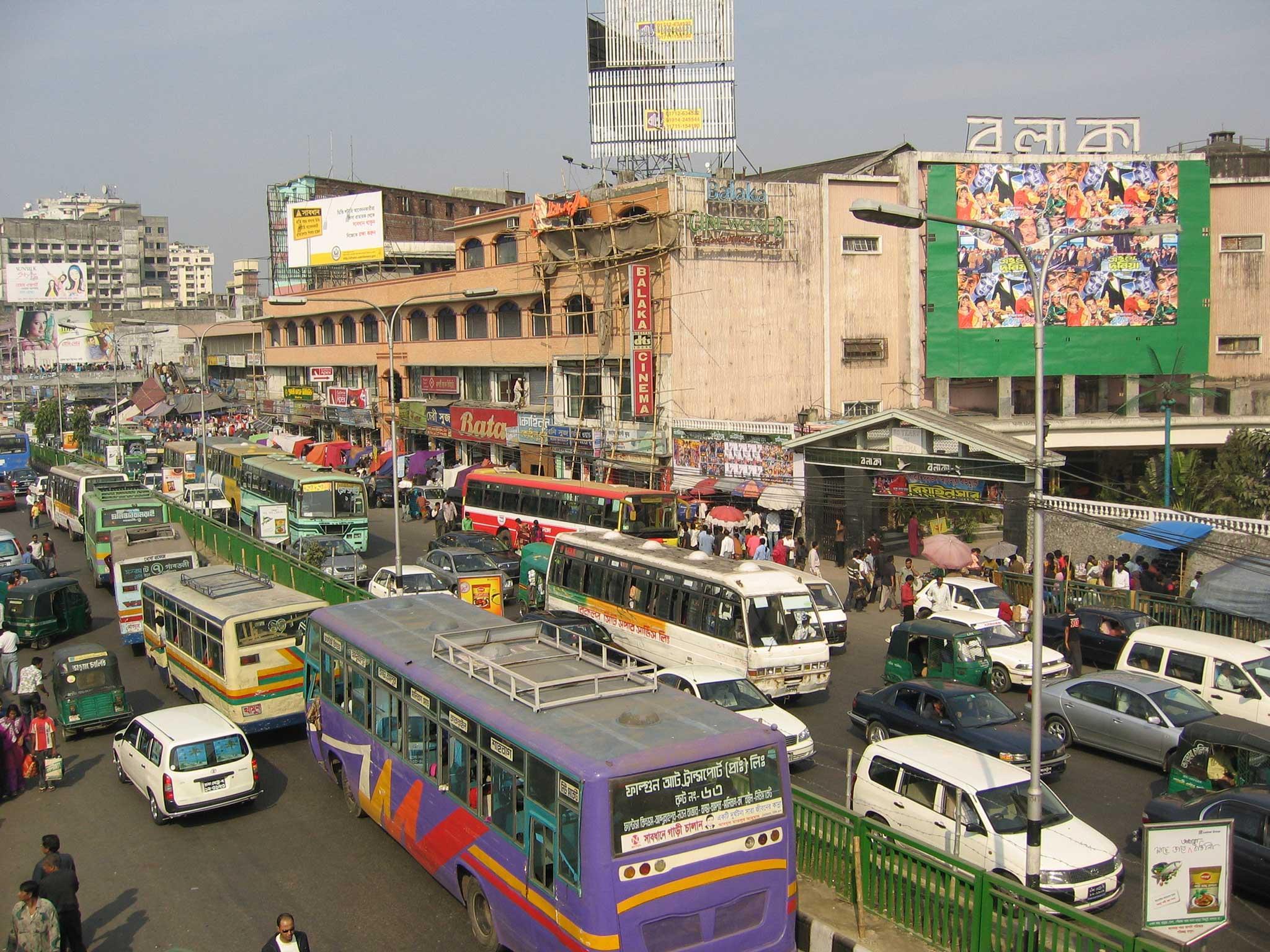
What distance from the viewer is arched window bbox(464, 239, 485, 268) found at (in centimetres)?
5000

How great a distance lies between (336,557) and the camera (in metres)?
30.0

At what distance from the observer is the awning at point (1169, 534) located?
23.8 m

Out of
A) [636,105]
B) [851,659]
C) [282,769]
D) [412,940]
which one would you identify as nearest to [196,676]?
[282,769]

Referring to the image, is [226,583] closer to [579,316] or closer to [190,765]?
[190,765]

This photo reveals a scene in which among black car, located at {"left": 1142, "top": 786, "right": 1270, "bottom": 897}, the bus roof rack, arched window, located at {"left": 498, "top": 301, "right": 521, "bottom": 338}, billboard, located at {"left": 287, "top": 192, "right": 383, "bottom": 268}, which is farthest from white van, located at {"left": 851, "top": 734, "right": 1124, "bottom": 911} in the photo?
billboard, located at {"left": 287, "top": 192, "right": 383, "bottom": 268}

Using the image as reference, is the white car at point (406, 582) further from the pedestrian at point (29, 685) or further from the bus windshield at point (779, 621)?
the bus windshield at point (779, 621)

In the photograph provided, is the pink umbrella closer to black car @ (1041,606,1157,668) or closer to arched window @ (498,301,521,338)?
black car @ (1041,606,1157,668)

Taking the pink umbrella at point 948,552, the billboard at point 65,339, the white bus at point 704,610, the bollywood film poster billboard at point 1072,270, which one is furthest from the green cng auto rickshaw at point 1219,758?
the billboard at point 65,339

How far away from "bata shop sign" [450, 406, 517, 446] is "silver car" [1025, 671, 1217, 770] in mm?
32907

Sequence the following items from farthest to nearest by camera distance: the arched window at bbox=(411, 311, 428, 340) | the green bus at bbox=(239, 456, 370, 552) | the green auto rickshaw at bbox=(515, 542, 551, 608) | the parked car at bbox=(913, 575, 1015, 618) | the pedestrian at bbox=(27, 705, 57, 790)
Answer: the arched window at bbox=(411, 311, 428, 340), the green bus at bbox=(239, 456, 370, 552), the green auto rickshaw at bbox=(515, 542, 551, 608), the parked car at bbox=(913, 575, 1015, 618), the pedestrian at bbox=(27, 705, 57, 790)

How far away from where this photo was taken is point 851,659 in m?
22.7

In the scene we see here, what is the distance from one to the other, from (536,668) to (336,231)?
59.8 meters

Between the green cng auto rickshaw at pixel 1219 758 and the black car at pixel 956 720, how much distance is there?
1.73m

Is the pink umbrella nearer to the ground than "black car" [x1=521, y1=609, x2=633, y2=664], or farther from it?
farther from it
